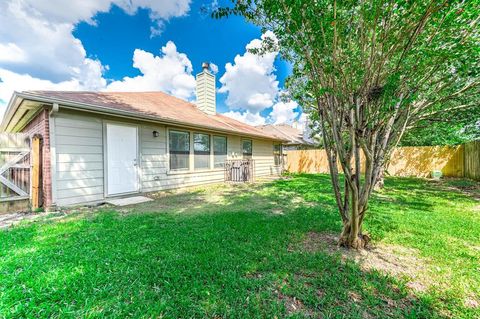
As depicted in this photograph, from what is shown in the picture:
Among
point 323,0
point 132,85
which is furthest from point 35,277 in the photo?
point 132,85

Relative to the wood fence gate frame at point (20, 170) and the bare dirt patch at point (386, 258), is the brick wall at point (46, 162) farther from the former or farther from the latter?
the bare dirt patch at point (386, 258)

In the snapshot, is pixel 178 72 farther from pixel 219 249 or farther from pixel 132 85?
pixel 219 249

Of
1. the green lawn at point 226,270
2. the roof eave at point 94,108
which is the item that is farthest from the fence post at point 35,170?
the green lawn at point 226,270

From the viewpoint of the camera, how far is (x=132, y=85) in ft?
42.0

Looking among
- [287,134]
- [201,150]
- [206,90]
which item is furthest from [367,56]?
[287,134]

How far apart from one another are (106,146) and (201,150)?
340 centimetres

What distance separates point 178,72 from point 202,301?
46.7ft

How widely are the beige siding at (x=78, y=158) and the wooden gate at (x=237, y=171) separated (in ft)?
16.1

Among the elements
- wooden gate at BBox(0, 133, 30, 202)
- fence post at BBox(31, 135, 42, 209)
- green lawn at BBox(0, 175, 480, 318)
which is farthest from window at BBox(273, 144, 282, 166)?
wooden gate at BBox(0, 133, 30, 202)

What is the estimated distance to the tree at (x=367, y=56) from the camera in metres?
1.98

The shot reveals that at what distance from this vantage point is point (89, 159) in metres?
5.12

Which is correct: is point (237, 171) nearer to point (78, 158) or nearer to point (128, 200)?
point (128, 200)

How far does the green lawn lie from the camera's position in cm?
164

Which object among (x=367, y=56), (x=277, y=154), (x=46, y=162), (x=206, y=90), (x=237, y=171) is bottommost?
(x=237, y=171)
